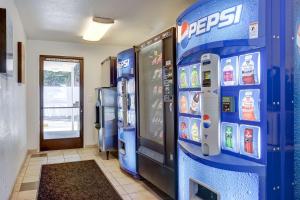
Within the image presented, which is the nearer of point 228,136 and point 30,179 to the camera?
point 228,136

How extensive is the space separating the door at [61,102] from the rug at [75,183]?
1458mm

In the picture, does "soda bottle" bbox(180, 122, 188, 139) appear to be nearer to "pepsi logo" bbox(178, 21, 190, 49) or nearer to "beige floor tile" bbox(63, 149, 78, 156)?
"pepsi logo" bbox(178, 21, 190, 49)

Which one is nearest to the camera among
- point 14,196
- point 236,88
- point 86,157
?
point 236,88

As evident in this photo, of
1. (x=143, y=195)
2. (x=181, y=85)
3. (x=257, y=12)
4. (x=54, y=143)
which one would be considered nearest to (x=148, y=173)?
(x=143, y=195)

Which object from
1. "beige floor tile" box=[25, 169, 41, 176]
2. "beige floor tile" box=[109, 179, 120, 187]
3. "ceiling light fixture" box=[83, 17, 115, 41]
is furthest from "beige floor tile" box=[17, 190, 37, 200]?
"ceiling light fixture" box=[83, 17, 115, 41]

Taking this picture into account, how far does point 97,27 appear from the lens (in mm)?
4543

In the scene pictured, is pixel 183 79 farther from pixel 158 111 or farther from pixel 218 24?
pixel 158 111

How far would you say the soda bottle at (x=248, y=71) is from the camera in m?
1.49

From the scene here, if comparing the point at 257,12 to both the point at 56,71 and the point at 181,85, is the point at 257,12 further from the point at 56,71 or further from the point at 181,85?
the point at 56,71

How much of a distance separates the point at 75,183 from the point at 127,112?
1316 millimetres

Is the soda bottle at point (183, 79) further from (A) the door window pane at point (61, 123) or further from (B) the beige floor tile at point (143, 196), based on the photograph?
(A) the door window pane at point (61, 123)

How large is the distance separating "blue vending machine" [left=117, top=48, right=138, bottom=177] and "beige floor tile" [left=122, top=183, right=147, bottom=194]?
223mm

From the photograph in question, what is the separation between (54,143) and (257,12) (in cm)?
567

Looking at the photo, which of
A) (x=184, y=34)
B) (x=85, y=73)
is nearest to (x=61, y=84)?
(x=85, y=73)
